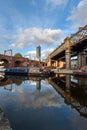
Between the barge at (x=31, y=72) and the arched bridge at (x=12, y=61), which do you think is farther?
the arched bridge at (x=12, y=61)

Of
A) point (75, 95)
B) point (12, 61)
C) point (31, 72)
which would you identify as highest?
point (12, 61)

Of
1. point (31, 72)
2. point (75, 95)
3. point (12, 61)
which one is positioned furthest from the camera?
point (12, 61)

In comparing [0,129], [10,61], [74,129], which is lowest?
[74,129]

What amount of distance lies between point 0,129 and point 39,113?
4637 mm

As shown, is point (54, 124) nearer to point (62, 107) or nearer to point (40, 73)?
point (62, 107)

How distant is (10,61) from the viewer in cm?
11338

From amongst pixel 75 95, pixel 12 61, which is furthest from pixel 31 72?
pixel 12 61

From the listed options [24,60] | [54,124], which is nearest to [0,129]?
[54,124]

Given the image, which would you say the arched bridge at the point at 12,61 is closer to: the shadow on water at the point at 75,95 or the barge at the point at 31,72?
the barge at the point at 31,72

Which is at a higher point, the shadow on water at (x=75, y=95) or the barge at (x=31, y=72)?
the barge at (x=31, y=72)

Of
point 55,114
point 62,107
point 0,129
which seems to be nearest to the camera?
point 0,129

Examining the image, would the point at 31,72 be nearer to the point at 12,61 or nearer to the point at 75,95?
the point at 75,95

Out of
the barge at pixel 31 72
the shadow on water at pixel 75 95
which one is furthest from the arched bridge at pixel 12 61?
the shadow on water at pixel 75 95

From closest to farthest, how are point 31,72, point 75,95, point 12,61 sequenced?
1. point 75,95
2. point 31,72
3. point 12,61
